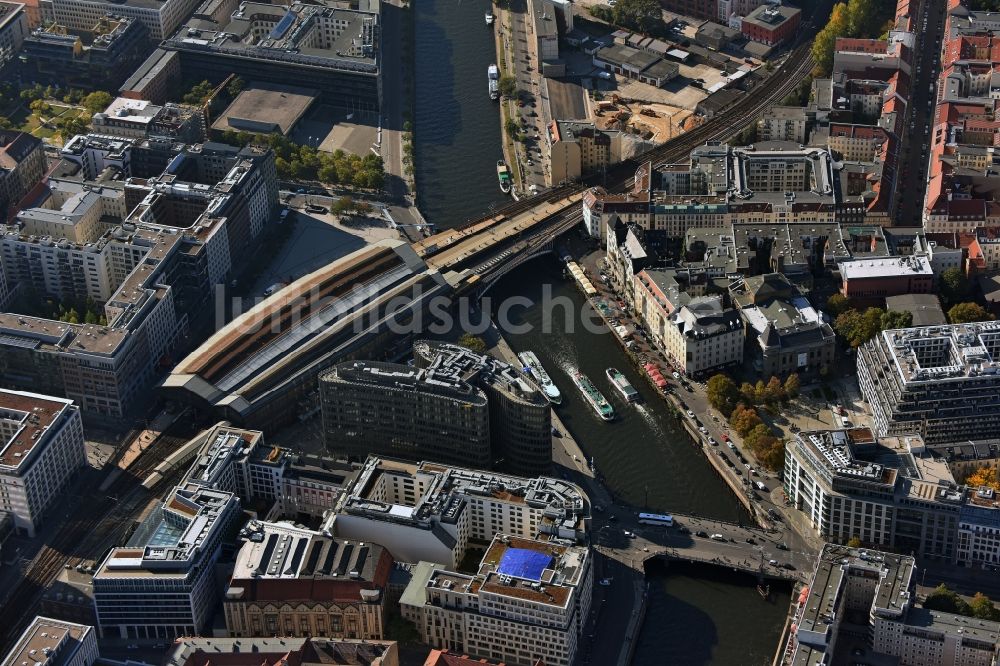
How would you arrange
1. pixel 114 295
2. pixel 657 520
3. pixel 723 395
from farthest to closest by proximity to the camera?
pixel 114 295
pixel 723 395
pixel 657 520

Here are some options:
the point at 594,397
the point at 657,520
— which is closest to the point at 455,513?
the point at 657,520

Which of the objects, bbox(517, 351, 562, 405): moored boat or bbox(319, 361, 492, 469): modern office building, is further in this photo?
bbox(517, 351, 562, 405): moored boat

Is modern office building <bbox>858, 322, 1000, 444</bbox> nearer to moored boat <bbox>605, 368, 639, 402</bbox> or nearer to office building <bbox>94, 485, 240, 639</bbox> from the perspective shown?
moored boat <bbox>605, 368, 639, 402</bbox>

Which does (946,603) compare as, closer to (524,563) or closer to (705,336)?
(524,563)

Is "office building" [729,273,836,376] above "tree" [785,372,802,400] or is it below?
above

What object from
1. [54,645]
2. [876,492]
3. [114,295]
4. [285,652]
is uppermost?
[114,295]

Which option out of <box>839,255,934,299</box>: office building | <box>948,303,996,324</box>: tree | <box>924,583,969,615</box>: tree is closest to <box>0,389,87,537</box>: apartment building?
<box>924,583,969,615</box>: tree

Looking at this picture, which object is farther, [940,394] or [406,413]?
[940,394]

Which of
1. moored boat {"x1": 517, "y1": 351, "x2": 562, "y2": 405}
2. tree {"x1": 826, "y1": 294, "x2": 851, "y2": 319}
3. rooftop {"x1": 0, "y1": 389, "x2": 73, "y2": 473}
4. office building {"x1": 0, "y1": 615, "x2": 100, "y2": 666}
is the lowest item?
moored boat {"x1": 517, "y1": 351, "x2": 562, "y2": 405}
